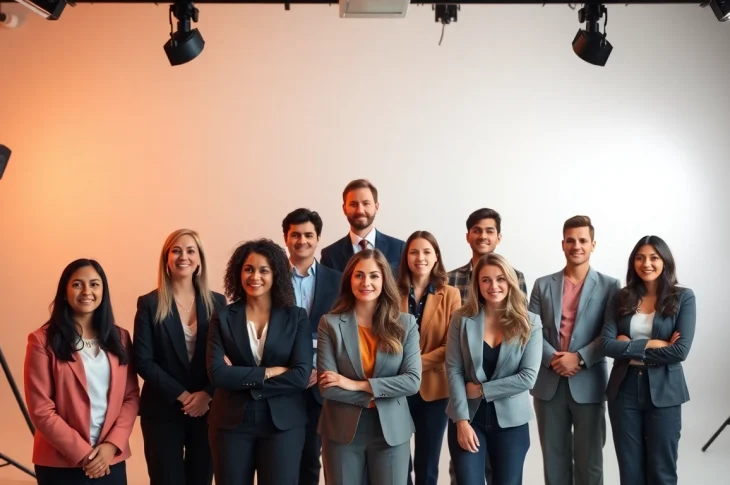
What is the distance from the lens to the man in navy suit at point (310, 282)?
4.34m

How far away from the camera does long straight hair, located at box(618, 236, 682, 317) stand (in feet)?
14.0

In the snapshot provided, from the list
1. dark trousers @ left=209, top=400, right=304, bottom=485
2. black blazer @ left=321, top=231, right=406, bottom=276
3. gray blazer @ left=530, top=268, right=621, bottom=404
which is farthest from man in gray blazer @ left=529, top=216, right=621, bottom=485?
dark trousers @ left=209, top=400, right=304, bottom=485

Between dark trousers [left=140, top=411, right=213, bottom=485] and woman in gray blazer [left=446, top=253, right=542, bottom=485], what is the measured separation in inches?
48.7

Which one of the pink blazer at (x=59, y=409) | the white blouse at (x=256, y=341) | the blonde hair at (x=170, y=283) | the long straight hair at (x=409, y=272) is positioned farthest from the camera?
the long straight hair at (x=409, y=272)

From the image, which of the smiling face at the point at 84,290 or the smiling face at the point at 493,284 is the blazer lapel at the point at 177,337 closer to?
the smiling face at the point at 84,290

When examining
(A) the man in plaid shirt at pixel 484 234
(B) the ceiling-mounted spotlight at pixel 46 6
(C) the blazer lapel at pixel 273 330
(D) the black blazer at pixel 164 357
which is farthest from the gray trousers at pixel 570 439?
(B) the ceiling-mounted spotlight at pixel 46 6

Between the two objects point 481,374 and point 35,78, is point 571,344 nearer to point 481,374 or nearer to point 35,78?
point 481,374

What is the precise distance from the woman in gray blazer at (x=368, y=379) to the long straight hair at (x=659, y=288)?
1.30 m

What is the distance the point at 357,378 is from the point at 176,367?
92 cm

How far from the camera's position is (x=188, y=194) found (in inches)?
273

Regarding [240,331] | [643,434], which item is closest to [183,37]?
[240,331]

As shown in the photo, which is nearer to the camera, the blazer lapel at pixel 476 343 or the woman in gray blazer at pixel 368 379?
the woman in gray blazer at pixel 368 379

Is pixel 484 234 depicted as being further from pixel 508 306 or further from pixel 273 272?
pixel 273 272

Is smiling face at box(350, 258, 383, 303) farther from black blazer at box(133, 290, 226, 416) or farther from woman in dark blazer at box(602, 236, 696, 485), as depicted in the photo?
woman in dark blazer at box(602, 236, 696, 485)
